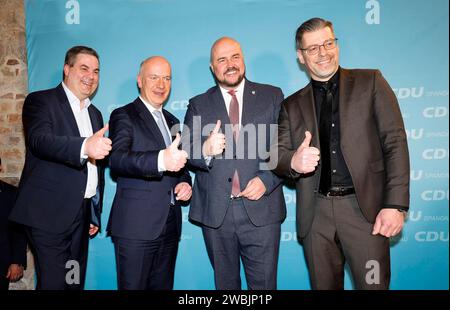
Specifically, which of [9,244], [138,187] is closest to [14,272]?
[9,244]

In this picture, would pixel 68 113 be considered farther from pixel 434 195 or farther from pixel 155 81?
pixel 434 195

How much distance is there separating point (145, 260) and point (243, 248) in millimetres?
726

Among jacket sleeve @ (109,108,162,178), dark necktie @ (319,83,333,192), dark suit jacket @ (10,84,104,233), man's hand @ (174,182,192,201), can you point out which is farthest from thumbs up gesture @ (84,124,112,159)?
dark necktie @ (319,83,333,192)

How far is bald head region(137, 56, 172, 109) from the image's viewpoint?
289 centimetres

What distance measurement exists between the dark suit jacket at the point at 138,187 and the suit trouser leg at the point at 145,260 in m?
0.08

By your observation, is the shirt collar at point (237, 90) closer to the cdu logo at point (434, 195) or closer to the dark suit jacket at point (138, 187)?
the dark suit jacket at point (138, 187)

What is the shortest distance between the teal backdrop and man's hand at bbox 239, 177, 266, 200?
37.0 inches

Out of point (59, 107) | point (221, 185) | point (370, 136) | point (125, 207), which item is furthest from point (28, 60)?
point (370, 136)

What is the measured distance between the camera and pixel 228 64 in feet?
9.12

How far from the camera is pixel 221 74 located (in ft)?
9.16

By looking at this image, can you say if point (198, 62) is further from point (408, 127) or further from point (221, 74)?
point (408, 127)

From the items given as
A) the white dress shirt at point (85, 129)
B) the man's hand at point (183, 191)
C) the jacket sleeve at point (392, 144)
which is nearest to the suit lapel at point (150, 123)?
the man's hand at point (183, 191)

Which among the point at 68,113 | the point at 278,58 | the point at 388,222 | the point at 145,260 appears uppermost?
the point at 278,58
